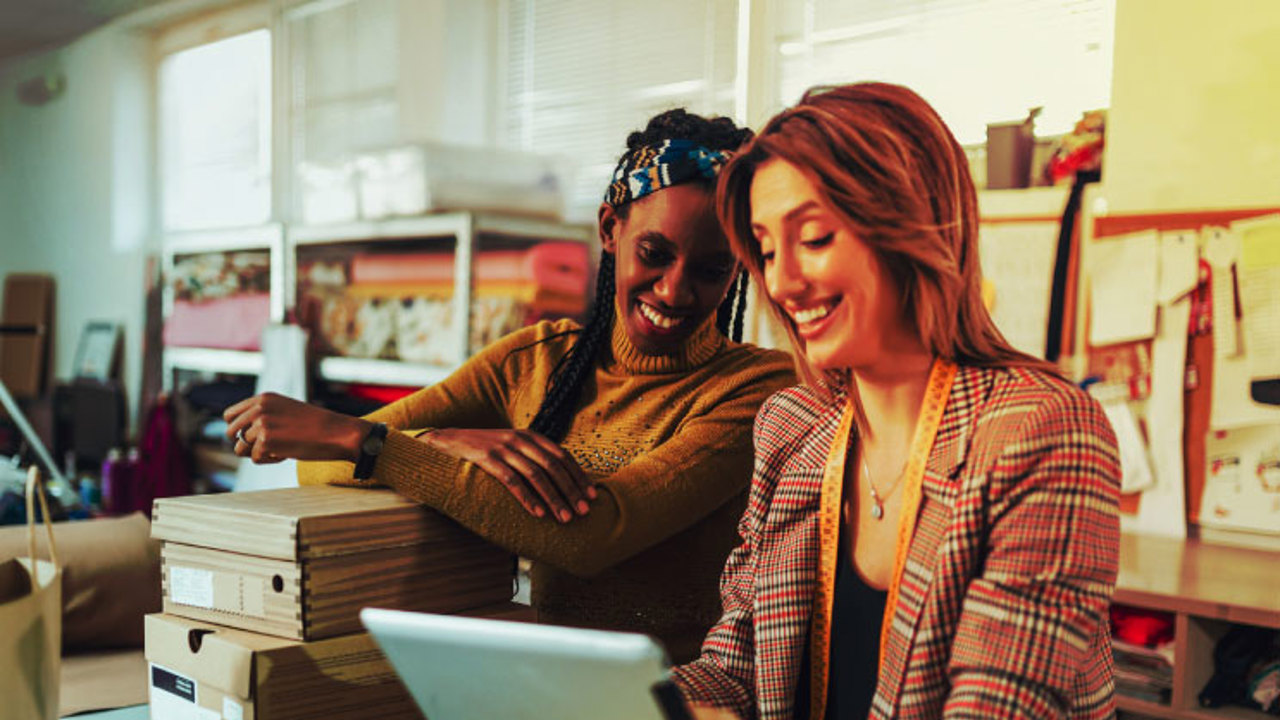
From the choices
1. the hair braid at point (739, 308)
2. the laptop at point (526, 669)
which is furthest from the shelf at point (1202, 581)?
the laptop at point (526, 669)

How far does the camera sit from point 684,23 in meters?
3.22

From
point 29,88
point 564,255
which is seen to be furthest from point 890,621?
point 29,88

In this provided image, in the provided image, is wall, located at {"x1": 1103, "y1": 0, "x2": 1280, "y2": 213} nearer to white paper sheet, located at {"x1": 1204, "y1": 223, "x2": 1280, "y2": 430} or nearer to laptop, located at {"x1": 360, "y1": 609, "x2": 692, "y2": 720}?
white paper sheet, located at {"x1": 1204, "y1": 223, "x2": 1280, "y2": 430}

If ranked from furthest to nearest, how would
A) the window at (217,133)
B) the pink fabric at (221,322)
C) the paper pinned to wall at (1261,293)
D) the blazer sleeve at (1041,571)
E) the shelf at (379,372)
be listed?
the window at (217,133)
the pink fabric at (221,322)
the shelf at (379,372)
the paper pinned to wall at (1261,293)
the blazer sleeve at (1041,571)

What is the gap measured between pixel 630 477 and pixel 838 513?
12.0 inches

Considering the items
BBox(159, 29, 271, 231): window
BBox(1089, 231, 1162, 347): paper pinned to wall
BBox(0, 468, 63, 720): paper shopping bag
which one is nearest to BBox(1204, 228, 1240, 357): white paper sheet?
BBox(1089, 231, 1162, 347): paper pinned to wall

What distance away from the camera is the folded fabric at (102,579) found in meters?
1.77

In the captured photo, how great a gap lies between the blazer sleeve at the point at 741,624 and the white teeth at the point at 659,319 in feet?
0.79

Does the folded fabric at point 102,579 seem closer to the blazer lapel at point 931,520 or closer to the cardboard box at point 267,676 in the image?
the cardboard box at point 267,676

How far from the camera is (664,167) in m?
1.29

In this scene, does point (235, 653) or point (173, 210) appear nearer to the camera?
point (235, 653)

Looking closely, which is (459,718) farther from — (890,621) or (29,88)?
(29,88)

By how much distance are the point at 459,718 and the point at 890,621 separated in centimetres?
40

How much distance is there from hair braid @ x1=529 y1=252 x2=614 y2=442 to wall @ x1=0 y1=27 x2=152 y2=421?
457cm
